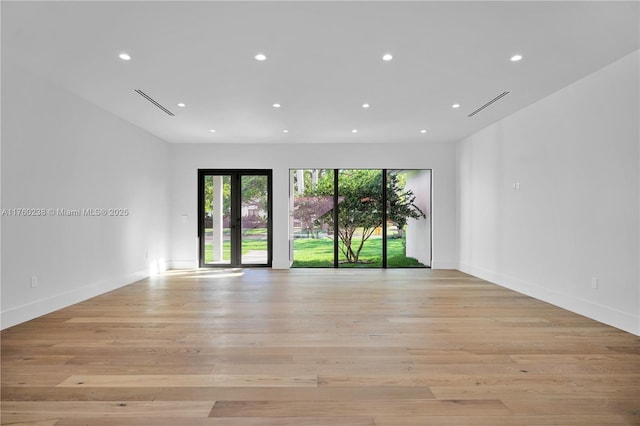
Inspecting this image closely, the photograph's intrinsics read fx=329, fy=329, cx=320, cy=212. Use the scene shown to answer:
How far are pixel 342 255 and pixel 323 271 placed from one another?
71 centimetres

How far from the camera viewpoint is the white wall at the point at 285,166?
23.5 feet

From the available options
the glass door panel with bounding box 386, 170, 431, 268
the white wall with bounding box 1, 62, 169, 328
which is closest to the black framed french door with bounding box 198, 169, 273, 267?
the white wall with bounding box 1, 62, 169, 328

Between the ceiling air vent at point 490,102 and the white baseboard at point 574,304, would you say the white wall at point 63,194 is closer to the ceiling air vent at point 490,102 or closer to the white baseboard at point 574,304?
the ceiling air vent at point 490,102

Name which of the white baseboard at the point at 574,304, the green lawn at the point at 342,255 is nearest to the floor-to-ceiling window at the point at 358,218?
the green lawn at the point at 342,255

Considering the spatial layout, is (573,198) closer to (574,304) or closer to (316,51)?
(574,304)

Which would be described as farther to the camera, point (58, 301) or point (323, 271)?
point (323, 271)

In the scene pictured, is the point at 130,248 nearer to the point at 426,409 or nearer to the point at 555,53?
the point at 426,409

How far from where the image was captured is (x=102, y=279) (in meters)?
4.87

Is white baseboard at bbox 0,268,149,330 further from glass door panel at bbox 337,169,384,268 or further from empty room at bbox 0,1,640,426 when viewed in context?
glass door panel at bbox 337,169,384,268

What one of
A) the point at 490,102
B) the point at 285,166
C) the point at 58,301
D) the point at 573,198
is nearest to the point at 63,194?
the point at 58,301

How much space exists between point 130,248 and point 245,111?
10.1 feet

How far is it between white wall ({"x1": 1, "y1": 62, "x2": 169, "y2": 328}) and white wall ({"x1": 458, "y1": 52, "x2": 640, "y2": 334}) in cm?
621

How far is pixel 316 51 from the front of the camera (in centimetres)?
318

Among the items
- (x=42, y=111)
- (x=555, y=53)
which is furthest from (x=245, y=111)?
Answer: (x=555, y=53)
